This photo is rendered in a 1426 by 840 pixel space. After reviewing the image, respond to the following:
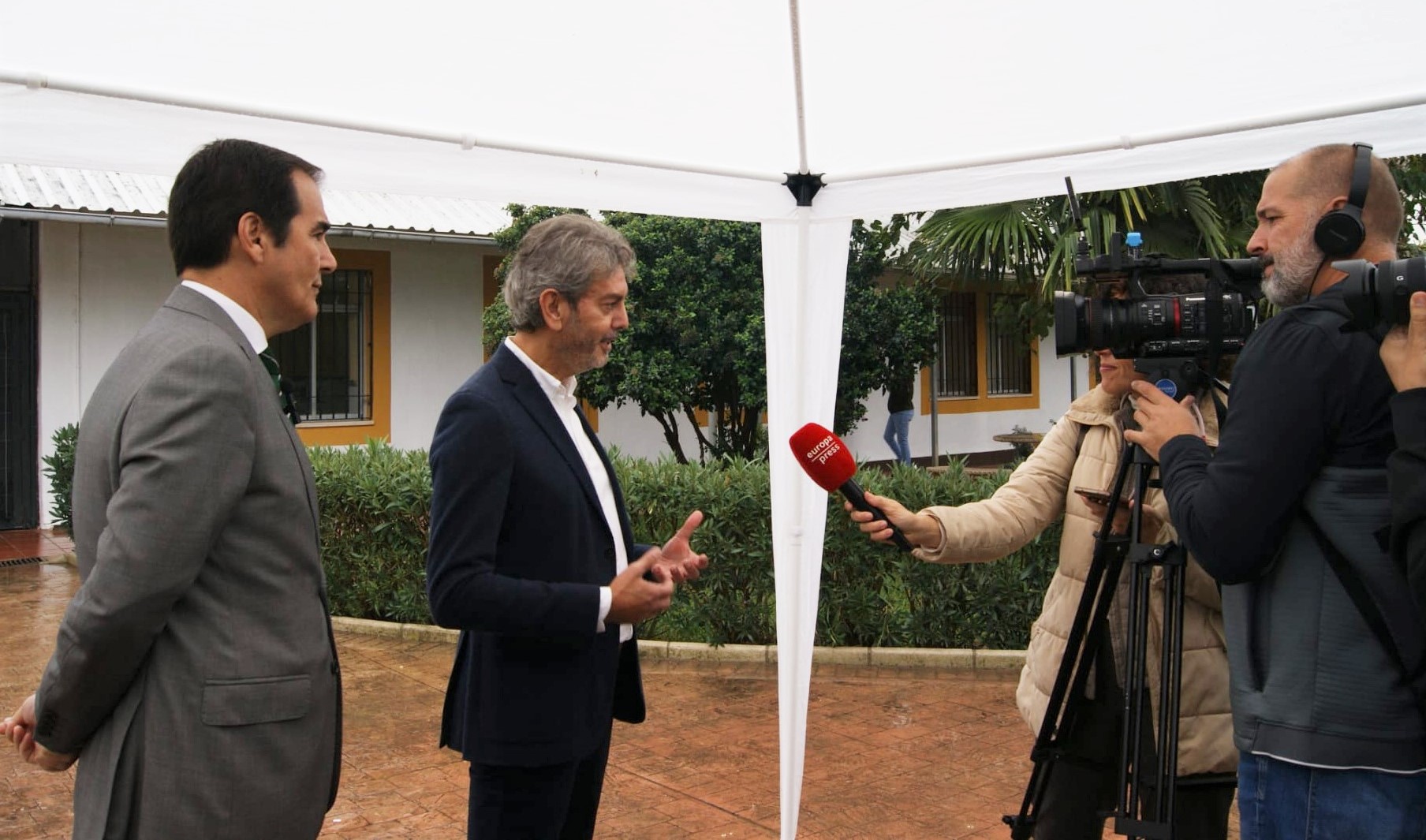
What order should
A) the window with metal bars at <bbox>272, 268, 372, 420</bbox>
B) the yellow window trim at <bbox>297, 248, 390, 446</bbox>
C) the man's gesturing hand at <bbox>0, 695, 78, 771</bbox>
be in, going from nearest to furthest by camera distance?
the man's gesturing hand at <bbox>0, 695, 78, 771</bbox> → the window with metal bars at <bbox>272, 268, 372, 420</bbox> → the yellow window trim at <bbox>297, 248, 390, 446</bbox>

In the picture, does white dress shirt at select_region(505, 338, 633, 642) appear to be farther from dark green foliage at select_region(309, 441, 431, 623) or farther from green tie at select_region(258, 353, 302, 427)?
dark green foliage at select_region(309, 441, 431, 623)

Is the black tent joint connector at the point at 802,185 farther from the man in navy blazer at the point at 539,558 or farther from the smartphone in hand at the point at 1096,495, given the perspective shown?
the smartphone in hand at the point at 1096,495

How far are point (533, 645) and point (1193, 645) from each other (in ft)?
4.66

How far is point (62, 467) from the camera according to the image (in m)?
10.2

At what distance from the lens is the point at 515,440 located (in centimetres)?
227

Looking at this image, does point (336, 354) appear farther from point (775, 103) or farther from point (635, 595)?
point (635, 595)

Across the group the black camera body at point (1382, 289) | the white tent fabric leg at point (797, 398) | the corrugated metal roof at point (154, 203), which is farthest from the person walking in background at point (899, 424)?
the black camera body at point (1382, 289)

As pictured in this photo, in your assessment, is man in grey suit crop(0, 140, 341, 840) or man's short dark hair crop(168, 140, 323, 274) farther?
man's short dark hair crop(168, 140, 323, 274)

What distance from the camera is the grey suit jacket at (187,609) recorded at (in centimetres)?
166

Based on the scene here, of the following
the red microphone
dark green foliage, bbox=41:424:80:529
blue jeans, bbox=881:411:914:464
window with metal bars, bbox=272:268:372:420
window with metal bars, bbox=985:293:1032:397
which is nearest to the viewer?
the red microphone

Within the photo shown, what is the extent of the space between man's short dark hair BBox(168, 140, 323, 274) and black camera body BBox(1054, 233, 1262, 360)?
149cm

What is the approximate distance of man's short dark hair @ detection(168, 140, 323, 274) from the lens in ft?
6.10

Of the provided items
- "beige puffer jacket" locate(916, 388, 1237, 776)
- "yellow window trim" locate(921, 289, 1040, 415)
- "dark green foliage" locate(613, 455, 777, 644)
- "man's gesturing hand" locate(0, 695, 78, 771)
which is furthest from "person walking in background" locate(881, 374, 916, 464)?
"man's gesturing hand" locate(0, 695, 78, 771)

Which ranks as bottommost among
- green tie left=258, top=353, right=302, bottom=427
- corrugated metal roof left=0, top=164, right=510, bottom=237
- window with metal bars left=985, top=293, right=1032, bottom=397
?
green tie left=258, top=353, right=302, bottom=427
